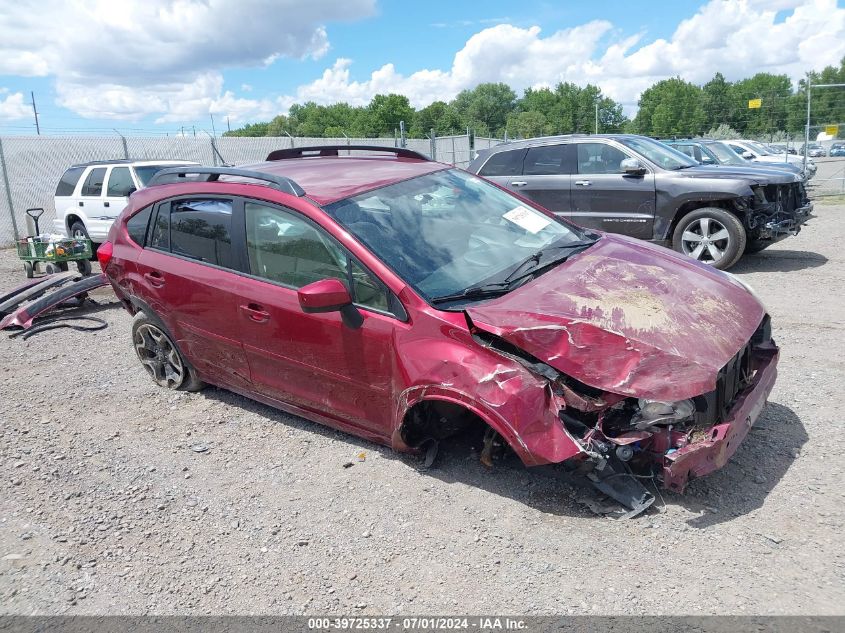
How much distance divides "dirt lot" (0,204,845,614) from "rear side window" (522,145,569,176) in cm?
548

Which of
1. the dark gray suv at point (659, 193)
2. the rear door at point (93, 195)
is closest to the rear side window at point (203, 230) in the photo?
the dark gray suv at point (659, 193)

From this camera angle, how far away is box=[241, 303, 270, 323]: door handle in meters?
4.00

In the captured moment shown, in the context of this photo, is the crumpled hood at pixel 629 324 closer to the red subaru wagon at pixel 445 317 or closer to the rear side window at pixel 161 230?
the red subaru wagon at pixel 445 317

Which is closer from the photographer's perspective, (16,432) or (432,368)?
(432,368)

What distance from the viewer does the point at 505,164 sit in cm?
1017

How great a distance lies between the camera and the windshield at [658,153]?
901 centimetres

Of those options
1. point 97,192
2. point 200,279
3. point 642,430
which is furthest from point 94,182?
point 642,430

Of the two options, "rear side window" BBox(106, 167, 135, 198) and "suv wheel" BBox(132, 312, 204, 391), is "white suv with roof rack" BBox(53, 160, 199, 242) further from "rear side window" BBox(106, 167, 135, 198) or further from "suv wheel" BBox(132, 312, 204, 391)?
"suv wheel" BBox(132, 312, 204, 391)

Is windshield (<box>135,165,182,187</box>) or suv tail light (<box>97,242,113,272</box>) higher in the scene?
windshield (<box>135,165,182,187</box>)

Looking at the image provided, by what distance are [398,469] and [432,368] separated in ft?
2.85

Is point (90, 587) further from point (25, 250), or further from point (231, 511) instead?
point (25, 250)

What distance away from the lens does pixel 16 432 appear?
473 cm

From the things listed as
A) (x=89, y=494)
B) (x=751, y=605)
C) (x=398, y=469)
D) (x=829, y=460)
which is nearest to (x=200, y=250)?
(x=89, y=494)

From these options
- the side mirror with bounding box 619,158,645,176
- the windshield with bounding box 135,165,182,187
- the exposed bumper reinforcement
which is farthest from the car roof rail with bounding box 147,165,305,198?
the windshield with bounding box 135,165,182,187
